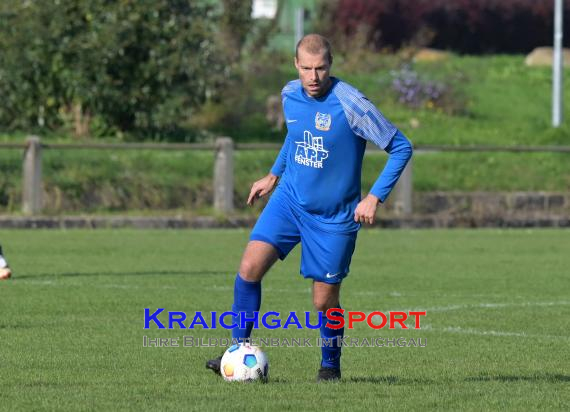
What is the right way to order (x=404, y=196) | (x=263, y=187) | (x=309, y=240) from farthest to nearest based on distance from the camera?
(x=404, y=196)
(x=263, y=187)
(x=309, y=240)

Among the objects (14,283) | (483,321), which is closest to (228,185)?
(14,283)

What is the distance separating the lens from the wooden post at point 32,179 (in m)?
26.6

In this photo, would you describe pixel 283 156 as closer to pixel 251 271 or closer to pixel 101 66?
pixel 251 271

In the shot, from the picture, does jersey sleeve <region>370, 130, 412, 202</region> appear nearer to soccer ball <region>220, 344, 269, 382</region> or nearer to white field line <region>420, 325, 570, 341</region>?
soccer ball <region>220, 344, 269, 382</region>

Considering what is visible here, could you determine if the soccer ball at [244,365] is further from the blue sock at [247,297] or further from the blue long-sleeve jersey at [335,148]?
the blue long-sleeve jersey at [335,148]

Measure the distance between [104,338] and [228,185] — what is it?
644 inches

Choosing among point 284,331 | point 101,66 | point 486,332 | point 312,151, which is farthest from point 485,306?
point 101,66

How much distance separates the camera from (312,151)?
29.9ft

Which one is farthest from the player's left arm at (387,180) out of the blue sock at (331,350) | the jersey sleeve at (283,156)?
the blue sock at (331,350)

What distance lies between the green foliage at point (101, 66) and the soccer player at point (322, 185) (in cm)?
2277

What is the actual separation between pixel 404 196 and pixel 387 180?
19.4m

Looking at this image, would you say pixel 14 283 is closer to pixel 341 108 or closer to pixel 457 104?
pixel 341 108

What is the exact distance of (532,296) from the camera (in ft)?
49.8

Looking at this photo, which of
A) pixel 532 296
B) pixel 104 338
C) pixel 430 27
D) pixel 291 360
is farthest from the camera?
pixel 430 27
